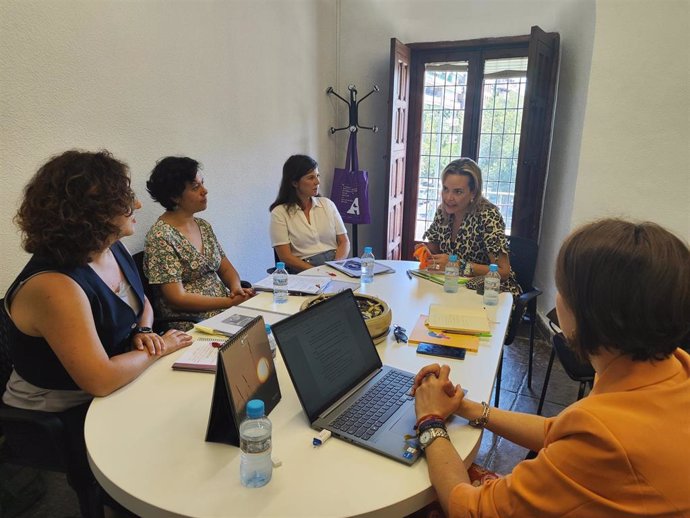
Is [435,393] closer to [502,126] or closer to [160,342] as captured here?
[160,342]

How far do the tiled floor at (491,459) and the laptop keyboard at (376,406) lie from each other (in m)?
A: 1.13

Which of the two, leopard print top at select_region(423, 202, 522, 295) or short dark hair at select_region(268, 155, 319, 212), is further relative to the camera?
short dark hair at select_region(268, 155, 319, 212)

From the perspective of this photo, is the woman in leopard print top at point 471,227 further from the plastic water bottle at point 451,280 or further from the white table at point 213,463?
the white table at point 213,463

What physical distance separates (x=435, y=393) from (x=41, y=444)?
3.70 ft

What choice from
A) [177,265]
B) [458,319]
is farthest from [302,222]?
[458,319]

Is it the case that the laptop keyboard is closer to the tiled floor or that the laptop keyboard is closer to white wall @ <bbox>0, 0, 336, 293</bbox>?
the tiled floor

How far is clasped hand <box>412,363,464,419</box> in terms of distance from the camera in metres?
1.09

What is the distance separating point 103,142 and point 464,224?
1.90 m

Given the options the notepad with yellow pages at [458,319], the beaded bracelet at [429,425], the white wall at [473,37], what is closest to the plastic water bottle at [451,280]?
the notepad with yellow pages at [458,319]

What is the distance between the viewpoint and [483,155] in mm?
4191

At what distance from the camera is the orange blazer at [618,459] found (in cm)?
71

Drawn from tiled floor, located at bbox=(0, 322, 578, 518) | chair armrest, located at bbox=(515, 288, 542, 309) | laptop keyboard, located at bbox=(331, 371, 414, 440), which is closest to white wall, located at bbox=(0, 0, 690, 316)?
tiled floor, located at bbox=(0, 322, 578, 518)

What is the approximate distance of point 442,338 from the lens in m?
1.59

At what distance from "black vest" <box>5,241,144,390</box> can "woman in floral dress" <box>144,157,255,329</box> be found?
0.61m
